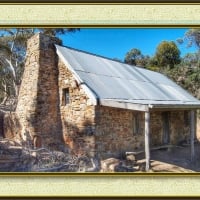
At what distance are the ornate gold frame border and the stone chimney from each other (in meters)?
1.57

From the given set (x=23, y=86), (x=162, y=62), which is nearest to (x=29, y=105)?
(x=23, y=86)

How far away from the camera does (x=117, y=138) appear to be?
22.2 ft

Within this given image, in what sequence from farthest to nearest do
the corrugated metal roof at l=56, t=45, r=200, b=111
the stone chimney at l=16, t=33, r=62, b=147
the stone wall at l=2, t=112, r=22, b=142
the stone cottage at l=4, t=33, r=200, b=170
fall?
the stone chimney at l=16, t=33, r=62, b=147 < the corrugated metal roof at l=56, t=45, r=200, b=111 < the stone cottage at l=4, t=33, r=200, b=170 < the stone wall at l=2, t=112, r=22, b=142

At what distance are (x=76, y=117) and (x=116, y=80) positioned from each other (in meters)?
1.30

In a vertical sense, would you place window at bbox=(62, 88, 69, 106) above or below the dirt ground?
above

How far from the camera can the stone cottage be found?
6.21 meters

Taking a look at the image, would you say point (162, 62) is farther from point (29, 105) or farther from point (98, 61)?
point (29, 105)

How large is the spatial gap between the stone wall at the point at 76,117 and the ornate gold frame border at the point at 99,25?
46.0 inches

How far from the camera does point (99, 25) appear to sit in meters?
4.97

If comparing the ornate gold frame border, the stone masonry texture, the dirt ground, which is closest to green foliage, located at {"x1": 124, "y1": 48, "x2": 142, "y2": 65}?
the ornate gold frame border

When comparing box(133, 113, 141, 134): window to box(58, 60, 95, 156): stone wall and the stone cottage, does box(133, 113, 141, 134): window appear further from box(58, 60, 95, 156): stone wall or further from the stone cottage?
box(58, 60, 95, 156): stone wall

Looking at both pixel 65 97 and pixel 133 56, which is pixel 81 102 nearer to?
pixel 65 97

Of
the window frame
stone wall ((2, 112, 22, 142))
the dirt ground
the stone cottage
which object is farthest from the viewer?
the window frame

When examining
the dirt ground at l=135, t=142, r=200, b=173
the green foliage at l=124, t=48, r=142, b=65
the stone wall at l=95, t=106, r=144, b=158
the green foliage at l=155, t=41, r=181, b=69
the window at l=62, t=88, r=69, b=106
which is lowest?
the dirt ground at l=135, t=142, r=200, b=173
